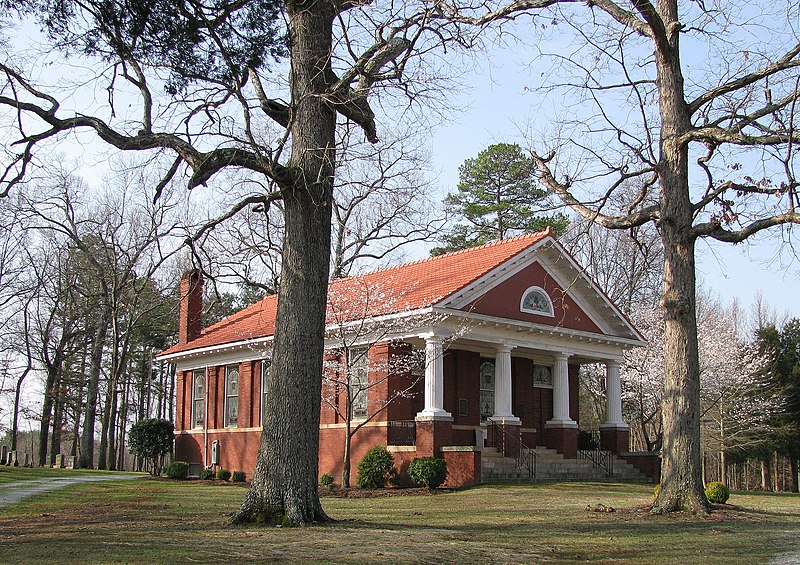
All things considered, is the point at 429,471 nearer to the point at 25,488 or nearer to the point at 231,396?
the point at 25,488

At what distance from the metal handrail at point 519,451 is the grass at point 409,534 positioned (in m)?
6.33

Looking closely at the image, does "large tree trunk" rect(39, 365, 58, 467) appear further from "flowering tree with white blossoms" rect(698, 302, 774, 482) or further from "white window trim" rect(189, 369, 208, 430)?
"flowering tree with white blossoms" rect(698, 302, 774, 482)

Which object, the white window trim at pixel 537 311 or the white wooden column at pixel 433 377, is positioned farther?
the white window trim at pixel 537 311

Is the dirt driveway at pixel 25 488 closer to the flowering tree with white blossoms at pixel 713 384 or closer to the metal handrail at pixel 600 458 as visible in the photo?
the metal handrail at pixel 600 458

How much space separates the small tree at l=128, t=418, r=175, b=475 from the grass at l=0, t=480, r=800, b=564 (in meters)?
15.7

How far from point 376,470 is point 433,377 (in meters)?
2.85

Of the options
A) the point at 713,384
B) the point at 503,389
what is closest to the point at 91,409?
the point at 503,389

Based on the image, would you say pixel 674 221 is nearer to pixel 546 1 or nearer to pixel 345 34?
pixel 546 1

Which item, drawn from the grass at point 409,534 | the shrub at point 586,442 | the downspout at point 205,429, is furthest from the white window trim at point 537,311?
the downspout at point 205,429

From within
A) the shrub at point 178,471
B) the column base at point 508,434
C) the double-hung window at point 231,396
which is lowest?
the shrub at point 178,471

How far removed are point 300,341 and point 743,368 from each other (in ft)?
102

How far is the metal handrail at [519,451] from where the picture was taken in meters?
23.7

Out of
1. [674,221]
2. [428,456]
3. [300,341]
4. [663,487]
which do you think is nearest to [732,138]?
[674,221]

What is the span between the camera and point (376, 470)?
72.7 ft
